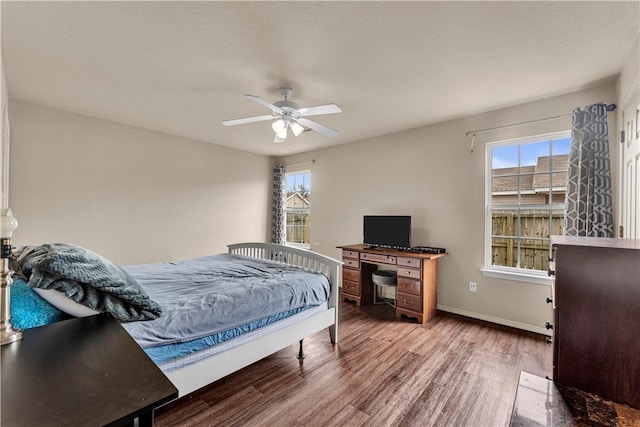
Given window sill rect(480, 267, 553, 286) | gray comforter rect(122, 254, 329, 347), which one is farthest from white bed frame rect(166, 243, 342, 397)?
window sill rect(480, 267, 553, 286)

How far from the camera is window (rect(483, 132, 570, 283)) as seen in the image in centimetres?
307

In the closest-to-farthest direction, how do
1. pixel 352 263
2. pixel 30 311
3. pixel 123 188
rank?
pixel 30 311
pixel 123 188
pixel 352 263

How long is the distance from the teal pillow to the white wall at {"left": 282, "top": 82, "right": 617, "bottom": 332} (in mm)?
3709

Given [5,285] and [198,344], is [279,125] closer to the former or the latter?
[198,344]

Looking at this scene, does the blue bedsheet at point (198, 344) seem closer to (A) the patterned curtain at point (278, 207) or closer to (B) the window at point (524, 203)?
(B) the window at point (524, 203)

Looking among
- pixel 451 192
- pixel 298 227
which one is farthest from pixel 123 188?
pixel 451 192

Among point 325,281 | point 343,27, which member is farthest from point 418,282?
point 343,27

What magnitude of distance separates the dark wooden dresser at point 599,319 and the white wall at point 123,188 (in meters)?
4.60

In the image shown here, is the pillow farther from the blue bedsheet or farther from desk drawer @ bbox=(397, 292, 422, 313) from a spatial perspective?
desk drawer @ bbox=(397, 292, 422, 313)

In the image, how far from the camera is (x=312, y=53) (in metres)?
2.13

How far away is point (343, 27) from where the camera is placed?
1835 mm

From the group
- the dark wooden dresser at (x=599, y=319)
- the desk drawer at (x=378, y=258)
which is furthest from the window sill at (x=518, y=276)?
the dark wooden dresser at (x=599, y=319)

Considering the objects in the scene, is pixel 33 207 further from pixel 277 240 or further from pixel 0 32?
pixel 277 240

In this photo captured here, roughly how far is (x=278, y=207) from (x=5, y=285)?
188 inches
